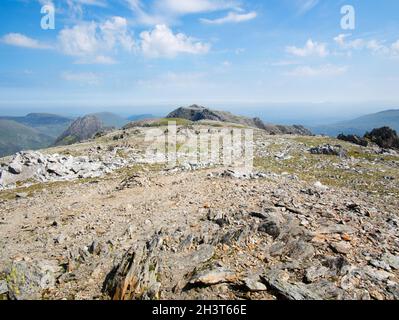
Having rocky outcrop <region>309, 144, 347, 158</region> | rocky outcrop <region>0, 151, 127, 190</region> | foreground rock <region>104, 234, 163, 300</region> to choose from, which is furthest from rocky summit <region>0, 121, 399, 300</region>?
rocky outcrop <region>309, 144, 347, 158</region>

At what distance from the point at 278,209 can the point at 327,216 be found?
233 cm

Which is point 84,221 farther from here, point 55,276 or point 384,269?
point 384,269

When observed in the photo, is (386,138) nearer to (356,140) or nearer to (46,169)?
(356,140)

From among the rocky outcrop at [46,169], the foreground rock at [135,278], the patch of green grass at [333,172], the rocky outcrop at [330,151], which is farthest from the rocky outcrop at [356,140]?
the foreground rock at [135,278]

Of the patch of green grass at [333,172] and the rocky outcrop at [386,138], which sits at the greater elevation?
the rocky outcrop at [386,138]

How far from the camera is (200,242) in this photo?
12523 mm

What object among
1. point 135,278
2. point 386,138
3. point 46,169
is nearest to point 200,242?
point 135,278

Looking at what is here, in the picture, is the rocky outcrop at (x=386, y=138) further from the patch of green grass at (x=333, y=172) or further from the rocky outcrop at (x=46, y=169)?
the rocky outcrop at (x=46, y=169)

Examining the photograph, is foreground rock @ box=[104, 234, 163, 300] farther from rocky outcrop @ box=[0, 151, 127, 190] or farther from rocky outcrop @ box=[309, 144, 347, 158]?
rocky outcrop @ box=[309, 144, 347, 158]

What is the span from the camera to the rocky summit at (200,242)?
9781mm

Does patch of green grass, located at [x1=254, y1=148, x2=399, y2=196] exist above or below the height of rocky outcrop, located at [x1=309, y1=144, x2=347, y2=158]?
below

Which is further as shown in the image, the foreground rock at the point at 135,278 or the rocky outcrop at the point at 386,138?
the rocky outcrop at the point at 386,138

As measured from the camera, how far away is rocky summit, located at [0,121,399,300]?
978 cm
